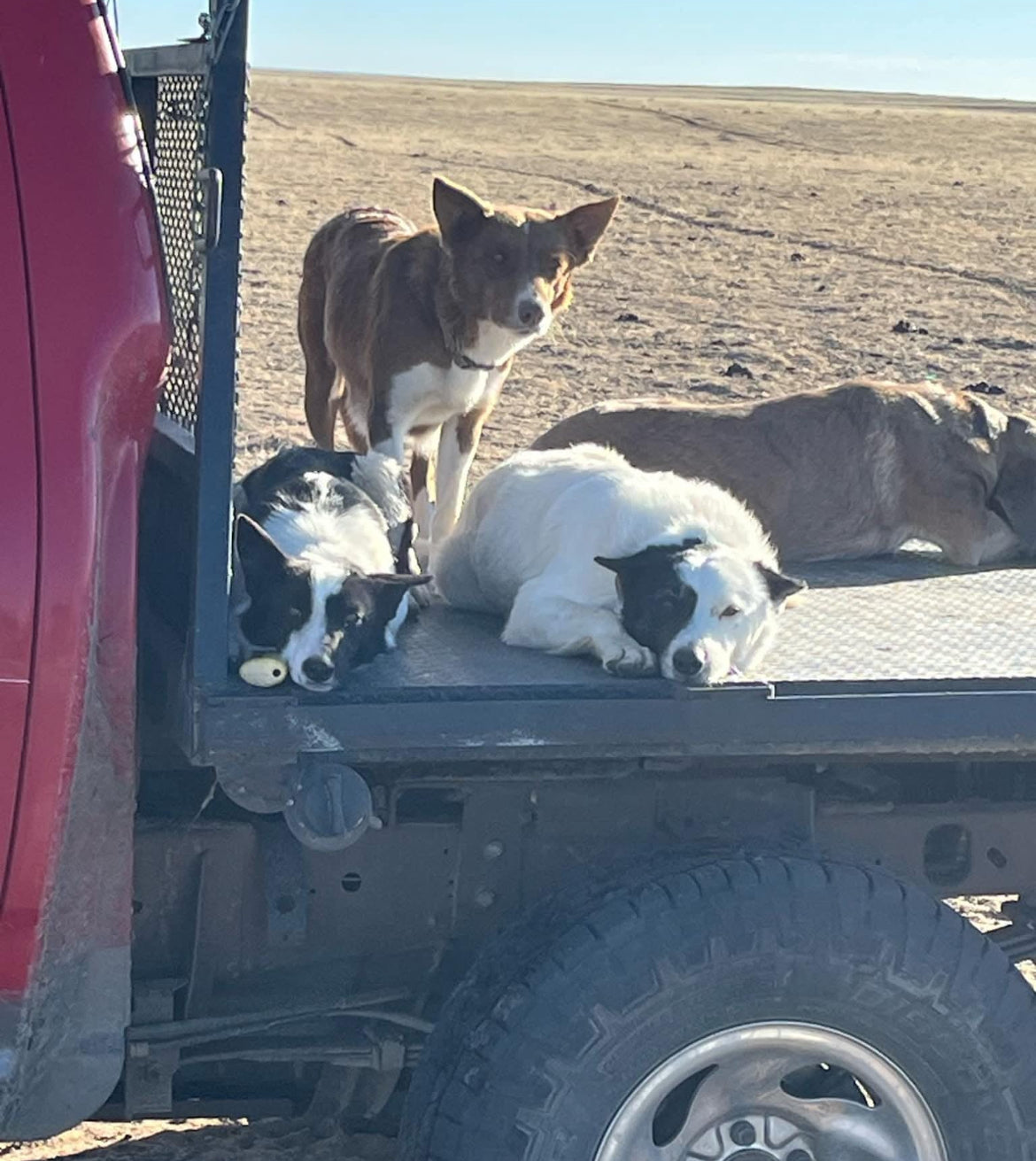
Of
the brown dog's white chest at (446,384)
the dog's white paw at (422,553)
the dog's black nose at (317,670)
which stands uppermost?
the dog's black nose at (317,670)

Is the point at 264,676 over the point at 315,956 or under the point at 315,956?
over

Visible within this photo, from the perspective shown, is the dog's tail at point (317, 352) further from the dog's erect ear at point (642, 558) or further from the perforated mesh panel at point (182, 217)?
the perforated mesh panel at point (182, 217)

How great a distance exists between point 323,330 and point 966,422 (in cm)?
312

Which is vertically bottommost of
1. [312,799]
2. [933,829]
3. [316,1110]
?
[316,1110]

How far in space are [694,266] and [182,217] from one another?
18866mm

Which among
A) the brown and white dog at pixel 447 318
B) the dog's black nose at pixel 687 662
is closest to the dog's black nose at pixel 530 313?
the brown and white dog at pixel 447 318

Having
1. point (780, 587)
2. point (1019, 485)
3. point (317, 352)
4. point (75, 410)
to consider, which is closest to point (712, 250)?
point (317, 352)

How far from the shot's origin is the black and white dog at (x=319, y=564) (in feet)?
12.1

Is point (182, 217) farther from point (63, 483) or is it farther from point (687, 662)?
point (687, 662)

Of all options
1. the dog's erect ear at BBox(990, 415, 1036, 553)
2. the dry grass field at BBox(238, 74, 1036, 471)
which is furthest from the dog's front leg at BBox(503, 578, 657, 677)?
the dry grass field at BBox(238, 74, 1036, 471)

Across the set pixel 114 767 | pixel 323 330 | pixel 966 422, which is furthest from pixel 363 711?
pixel 323 330

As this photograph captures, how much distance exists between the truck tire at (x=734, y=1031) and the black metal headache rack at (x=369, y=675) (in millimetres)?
273

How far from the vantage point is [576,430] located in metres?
6.10

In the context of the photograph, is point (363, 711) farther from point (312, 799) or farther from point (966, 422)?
point (966, 422)
